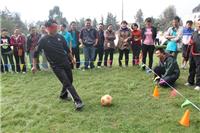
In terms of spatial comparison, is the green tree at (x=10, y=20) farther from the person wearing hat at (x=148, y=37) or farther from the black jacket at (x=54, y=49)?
the black jacket at (x=54, y=49)

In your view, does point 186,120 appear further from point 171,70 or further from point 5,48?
point 5,48

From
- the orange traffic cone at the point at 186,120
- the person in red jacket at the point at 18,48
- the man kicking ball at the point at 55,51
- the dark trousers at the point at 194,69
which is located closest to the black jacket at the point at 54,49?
the man kicking ball at the point at 55,51

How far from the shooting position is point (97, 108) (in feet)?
23.9

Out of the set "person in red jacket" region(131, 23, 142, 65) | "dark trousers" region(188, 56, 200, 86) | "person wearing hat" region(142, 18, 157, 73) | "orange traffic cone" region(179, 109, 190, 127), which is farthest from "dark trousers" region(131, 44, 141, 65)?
"orange traffic cone" region(179, 109, 190, 127)

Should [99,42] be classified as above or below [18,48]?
above

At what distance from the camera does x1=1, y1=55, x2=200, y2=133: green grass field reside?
6.14 m

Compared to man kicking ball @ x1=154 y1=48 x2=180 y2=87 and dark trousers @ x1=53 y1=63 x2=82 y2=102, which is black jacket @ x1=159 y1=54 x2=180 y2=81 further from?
dark trousers @ x1=53 y1=63 x2=82 y2=102

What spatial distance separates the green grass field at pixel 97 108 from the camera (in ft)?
20.1

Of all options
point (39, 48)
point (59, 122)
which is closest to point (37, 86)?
point (39, 48)

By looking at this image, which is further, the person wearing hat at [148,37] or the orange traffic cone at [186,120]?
the person wearing hat at [148,37]

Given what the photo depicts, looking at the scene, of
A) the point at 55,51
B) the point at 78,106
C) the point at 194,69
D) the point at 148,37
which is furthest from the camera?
the point at 148,37

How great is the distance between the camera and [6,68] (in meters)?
12.6

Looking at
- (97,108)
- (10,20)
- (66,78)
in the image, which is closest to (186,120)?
(97,108)

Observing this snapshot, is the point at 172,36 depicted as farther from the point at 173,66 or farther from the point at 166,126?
the point at 166,126
